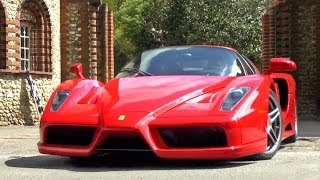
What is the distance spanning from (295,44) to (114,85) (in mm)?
13106

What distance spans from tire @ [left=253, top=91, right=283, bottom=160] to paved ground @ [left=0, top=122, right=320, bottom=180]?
0.10 metres

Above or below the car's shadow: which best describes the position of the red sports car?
above

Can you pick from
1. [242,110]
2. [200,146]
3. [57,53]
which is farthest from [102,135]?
[57,53]

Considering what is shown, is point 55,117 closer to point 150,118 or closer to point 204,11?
point 150,118

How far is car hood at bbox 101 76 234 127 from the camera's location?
5422 millimetres

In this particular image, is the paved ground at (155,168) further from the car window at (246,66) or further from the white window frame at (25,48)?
the white window frame at (25,48)

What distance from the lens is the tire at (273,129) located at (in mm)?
5887

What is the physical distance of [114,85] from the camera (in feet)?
20.4

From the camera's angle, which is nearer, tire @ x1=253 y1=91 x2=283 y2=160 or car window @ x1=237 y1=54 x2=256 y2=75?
tire @ x1=253 y1=91 x2=283 y2=160

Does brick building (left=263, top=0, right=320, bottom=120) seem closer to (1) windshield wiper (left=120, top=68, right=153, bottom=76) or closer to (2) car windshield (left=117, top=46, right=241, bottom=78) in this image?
(2) car windshield (left=117, top=46, right=241, bottom=78)

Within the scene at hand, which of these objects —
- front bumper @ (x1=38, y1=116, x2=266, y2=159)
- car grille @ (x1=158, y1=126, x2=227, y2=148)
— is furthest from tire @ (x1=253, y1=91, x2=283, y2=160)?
car grille @ (x1=158, y1=126, x2=227, y2=148)

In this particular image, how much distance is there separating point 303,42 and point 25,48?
868 cm

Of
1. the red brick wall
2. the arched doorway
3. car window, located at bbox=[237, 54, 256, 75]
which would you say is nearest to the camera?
car window, located at bbox=[237, 54, 256, 75]

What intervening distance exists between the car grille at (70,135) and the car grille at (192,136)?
67 centimetres
